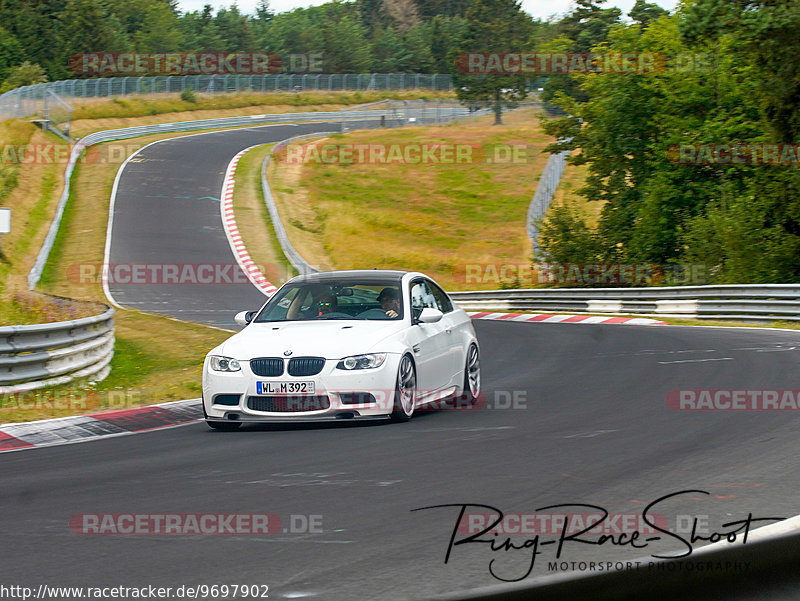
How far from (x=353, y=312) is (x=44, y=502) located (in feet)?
14.8

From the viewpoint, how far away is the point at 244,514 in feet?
18.9

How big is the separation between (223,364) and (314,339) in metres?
0.87

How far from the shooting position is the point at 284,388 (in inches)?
361

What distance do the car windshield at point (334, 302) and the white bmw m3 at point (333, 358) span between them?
1 cm

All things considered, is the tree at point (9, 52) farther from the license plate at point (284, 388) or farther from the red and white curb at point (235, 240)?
the license plate at point (284, 388)

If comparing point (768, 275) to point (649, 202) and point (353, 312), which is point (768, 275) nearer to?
point (649, 202)

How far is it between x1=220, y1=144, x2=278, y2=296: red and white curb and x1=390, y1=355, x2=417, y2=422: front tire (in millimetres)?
20356

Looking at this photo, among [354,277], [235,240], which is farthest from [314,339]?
[235,240]

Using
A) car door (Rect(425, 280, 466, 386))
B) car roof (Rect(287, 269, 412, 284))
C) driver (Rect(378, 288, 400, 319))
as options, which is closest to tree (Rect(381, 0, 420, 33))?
car door (Rect(425, 280, 466, 386))

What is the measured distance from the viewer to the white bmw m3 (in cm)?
916

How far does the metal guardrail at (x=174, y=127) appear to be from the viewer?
1345 inches

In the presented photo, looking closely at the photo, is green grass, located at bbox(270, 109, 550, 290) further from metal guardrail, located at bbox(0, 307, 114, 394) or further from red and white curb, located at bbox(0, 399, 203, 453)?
red and white curb, located at bbox(0, 399, 203, 453)

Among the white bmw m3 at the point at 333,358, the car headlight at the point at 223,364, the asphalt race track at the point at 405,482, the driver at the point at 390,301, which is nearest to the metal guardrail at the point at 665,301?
the asphalt race track at the point at 405,482

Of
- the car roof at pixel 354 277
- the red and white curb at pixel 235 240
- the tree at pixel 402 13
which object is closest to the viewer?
the car roof at pixel 354 277
